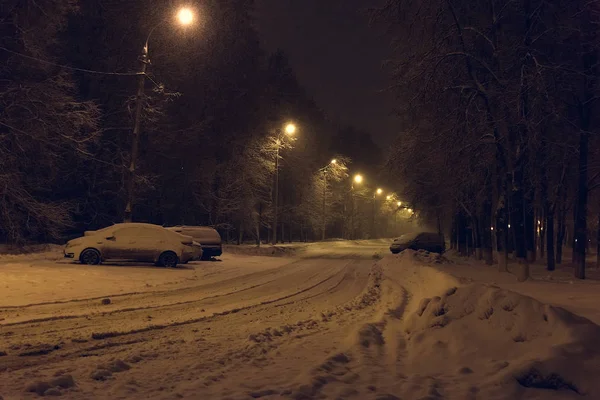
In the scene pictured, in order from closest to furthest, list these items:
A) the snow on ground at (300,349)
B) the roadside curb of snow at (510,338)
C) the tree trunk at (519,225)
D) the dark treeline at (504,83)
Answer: the snow on ground at (300,349) < the roadside curb of snow at (510,338) < the dark treeline at (504,83) < the tree trunk at (519,225)

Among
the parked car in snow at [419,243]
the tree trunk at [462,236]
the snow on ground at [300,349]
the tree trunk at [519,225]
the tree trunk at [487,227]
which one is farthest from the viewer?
the parked car in snow at [419,243]

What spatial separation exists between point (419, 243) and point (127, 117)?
23726 millimetres

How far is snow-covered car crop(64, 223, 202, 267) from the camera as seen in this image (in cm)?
1991

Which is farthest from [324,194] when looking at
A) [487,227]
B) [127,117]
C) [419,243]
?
[487,227]

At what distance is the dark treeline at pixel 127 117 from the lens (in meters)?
21.6

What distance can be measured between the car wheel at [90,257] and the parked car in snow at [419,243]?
26.0 meters

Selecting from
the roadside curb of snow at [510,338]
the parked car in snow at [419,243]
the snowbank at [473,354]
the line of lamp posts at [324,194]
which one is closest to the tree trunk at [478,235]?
the line of lamp posts at [324,194]

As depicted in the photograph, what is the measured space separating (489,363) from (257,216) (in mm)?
38644

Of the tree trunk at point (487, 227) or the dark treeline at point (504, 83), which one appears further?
the tree trunk at point (487, 227)

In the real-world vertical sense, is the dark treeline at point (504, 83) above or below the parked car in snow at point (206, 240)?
above

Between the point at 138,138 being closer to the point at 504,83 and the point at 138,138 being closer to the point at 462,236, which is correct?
the point at 504,83

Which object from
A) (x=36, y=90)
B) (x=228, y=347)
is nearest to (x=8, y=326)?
(x=228, y=347)

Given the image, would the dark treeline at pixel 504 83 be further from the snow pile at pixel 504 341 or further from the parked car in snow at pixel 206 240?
the parked car in snow at pixel 206 240

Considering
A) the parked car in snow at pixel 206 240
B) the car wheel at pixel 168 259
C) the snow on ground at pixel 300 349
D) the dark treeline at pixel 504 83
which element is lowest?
the snow on ground at pixel 300 349
